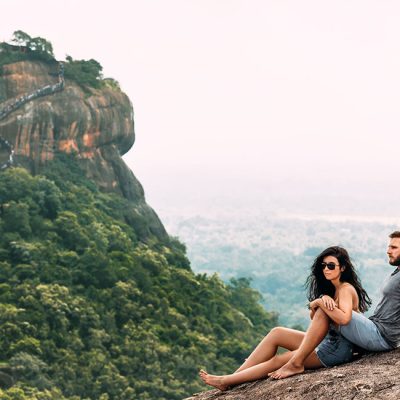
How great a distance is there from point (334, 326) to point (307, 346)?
0.84 feet

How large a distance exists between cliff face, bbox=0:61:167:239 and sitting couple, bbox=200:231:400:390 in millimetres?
48333

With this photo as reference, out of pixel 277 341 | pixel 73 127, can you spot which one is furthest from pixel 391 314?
pixel 73 127

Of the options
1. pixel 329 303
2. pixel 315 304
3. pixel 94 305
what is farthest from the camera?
pixel 94 305

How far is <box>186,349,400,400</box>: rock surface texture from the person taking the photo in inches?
246

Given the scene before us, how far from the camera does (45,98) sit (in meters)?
55.5

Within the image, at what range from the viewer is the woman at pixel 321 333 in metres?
6.86

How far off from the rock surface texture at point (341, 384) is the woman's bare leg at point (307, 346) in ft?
0.18

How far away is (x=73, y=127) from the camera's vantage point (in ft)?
187

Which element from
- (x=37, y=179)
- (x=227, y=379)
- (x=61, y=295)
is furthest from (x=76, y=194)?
(x=227, y=379)

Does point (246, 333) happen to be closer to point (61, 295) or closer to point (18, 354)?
point (61, 295)

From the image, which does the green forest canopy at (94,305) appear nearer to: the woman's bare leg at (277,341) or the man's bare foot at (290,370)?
the woman's bare leg at (277,341)

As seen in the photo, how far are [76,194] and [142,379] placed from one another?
1667 cm

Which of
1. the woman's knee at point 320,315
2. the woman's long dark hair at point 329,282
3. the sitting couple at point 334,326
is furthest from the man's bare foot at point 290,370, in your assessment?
the woman's long dark hair at point 329,282

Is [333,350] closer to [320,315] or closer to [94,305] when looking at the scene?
[320,315]
